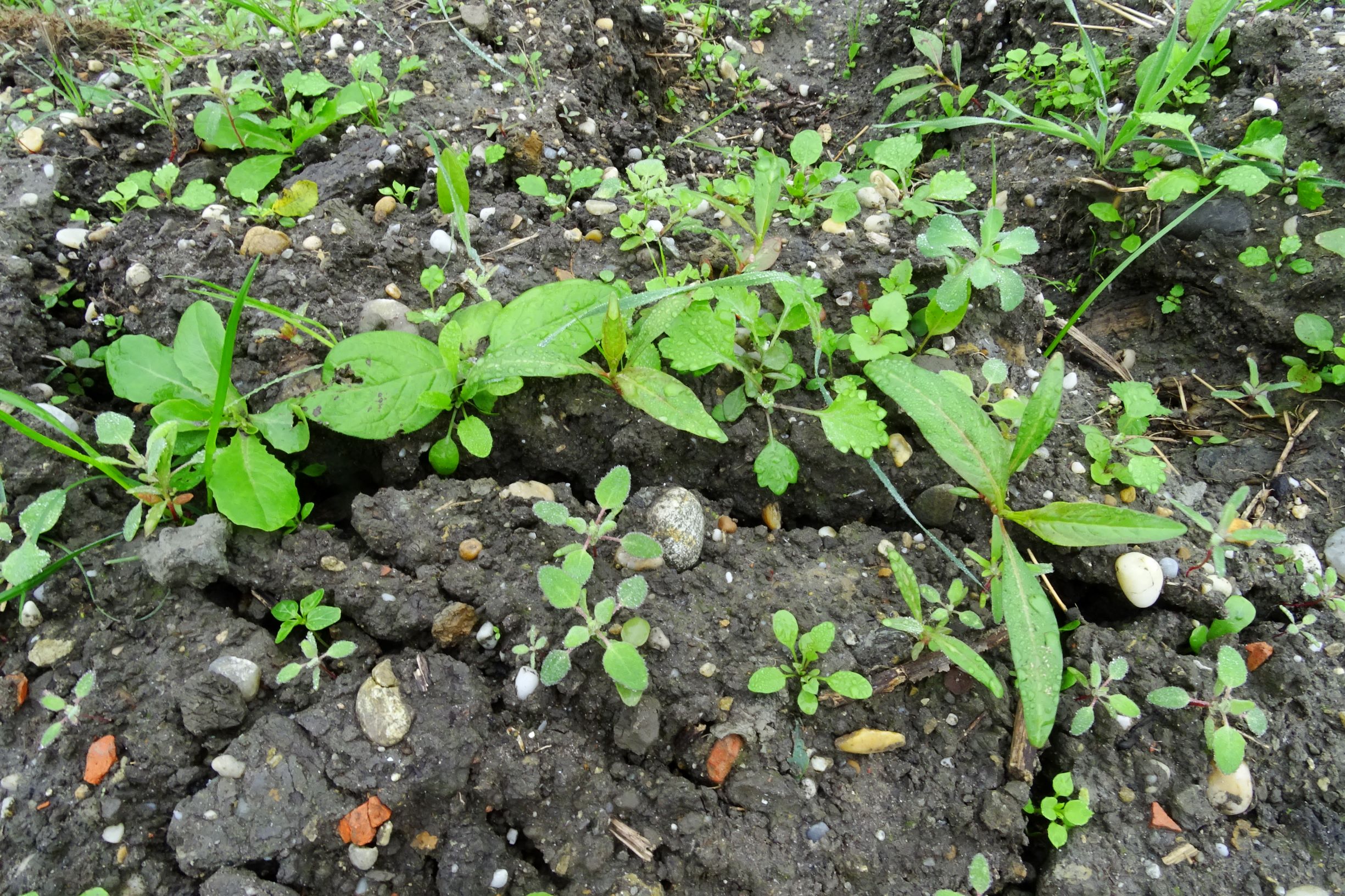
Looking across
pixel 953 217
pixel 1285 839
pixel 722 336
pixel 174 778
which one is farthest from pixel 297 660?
pixel 1285 839

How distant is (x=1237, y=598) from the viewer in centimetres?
169

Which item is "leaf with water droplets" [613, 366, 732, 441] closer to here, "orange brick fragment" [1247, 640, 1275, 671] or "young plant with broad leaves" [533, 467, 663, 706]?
"young plant with broad leaves" [533, 467, 663, 706]

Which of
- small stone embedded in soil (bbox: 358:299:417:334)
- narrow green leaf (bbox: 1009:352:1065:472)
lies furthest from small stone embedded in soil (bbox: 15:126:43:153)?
narrow green leaf (bbox: 1009:352:1065:472)

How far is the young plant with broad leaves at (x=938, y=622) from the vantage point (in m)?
1.52

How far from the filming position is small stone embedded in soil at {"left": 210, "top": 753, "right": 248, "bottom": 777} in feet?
4.76

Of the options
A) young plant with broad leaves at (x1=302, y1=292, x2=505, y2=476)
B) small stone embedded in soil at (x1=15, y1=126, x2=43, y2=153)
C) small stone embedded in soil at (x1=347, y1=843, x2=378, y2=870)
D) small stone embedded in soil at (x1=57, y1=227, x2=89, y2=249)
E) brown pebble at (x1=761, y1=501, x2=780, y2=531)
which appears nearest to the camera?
small stone embedded in soil at (x1=347, y1=843, x2=378, y2=870)

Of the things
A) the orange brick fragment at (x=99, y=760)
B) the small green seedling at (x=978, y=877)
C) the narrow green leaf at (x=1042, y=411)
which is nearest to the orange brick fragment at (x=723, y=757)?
the small green seedling at (x=978, y=877)

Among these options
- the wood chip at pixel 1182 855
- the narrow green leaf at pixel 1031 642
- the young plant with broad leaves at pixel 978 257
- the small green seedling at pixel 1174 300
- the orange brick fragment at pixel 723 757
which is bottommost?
the wood chip at pixel 1182 855

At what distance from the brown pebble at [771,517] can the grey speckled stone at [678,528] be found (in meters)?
0.20

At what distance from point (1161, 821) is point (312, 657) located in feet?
5.87

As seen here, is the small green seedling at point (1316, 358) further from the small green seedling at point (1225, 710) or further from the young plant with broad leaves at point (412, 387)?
the young plant with broad leaves at point (412, 387)

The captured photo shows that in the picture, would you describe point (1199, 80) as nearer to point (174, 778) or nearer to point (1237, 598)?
point (1237, 598)

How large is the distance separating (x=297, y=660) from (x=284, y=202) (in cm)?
130

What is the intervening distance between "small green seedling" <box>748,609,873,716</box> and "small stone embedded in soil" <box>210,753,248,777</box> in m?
1.02
